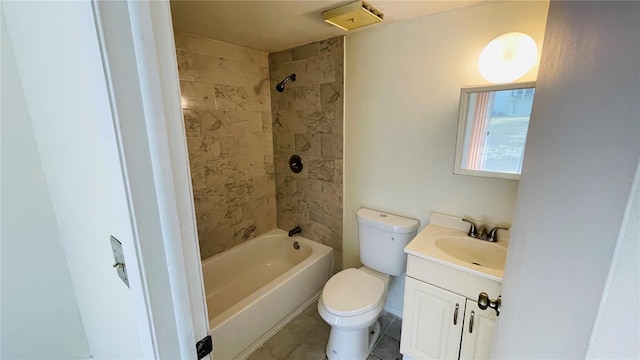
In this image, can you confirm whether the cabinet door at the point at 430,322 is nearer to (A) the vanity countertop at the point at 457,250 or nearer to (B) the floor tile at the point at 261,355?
(A) the vanity countertop at the point at 457,250

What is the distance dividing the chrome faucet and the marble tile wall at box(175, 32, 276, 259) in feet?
5.90

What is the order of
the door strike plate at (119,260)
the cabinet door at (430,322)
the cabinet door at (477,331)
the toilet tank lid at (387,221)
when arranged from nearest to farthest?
the door strike plate at (119,260) < the cabinet door at (477,331) < the cabinet door at (430,322) < the toilet tank lid at (387,221)

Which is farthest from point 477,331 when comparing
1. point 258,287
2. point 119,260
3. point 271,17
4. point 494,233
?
point 271,17

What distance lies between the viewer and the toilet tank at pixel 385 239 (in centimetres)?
173

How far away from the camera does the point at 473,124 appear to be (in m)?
1.49

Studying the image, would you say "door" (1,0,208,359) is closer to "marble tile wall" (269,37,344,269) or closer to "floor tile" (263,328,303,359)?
"floor tile" (263,328,303,359)

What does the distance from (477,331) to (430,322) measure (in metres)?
0.23

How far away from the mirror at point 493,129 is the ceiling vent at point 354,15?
67 cm

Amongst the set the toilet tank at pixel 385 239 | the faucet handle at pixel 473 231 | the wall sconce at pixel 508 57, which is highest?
the wall sconce at pixel 508 57

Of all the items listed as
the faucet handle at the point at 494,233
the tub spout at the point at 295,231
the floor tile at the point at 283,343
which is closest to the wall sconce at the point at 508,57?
the faucet handle at the point at 494,233

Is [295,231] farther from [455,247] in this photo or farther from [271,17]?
[271,17]

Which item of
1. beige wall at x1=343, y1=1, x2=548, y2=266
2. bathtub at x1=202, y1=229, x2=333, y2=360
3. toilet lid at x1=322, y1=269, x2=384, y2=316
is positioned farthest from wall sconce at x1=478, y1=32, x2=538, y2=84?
bathtub at x1=202, y1=229, x2=333, y2=360

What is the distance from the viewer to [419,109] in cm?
166

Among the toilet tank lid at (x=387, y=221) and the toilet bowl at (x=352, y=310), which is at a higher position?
the toilet tank lid at (x=387, y=221)
